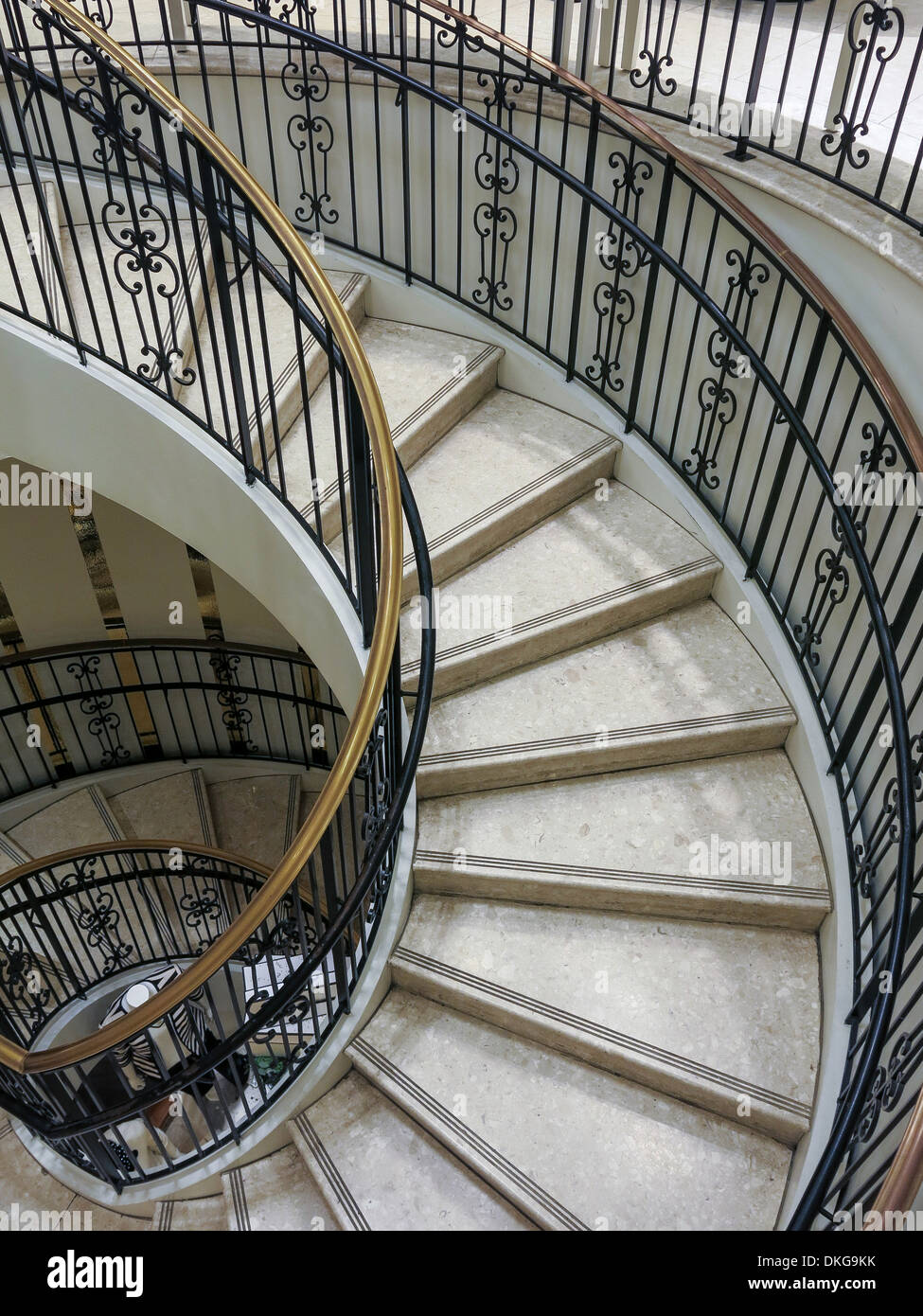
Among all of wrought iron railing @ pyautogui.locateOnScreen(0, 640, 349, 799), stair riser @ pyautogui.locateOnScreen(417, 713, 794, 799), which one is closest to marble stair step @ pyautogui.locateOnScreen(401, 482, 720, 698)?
stair riser @ pyautogui.locateOnScreen(417, 713, 794, 799)

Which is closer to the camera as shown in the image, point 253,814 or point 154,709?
point 253,814

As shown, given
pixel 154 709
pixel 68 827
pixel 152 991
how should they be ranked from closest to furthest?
pixel 152 991 → pixel 68 827 → pixel 154 709

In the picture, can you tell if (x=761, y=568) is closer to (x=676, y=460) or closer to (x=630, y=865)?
(x=676, y=460)

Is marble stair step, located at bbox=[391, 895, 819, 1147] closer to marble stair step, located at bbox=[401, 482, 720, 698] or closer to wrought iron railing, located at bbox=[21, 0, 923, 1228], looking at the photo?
wrought iron railing, located at bbox=[21, 0, 923, 1228]

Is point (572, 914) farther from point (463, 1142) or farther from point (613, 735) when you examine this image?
point (463, 1142)

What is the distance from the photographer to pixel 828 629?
3.55 m

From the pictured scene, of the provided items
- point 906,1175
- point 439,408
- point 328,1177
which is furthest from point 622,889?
point 439,408

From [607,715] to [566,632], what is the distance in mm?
383

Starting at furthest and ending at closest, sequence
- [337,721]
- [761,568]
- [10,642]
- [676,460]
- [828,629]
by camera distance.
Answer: [337,721] → [10,642] → [676,460] → [761,568] → [828,629]

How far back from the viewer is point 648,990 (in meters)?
3.14
